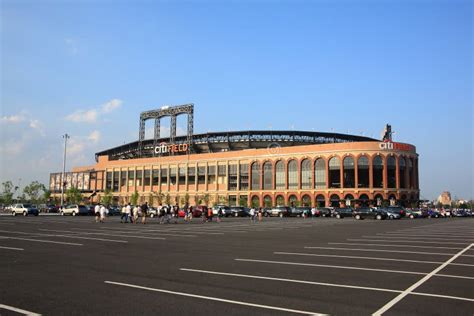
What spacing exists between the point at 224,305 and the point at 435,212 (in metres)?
71.4

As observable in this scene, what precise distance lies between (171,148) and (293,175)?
31.6 meters

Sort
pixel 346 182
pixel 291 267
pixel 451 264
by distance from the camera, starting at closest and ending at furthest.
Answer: pixel 291 267 → pixel 451 264 → pixel 346 182

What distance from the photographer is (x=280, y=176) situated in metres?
100

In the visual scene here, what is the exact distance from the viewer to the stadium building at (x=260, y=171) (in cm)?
9038

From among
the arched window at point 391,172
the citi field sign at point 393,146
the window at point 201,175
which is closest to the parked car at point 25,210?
the window at point 201,175

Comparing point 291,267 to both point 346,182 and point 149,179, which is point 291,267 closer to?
point 346,182

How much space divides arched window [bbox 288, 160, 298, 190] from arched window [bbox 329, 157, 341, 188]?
796cm

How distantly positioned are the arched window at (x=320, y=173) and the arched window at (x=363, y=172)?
732cm

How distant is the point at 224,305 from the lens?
7691mm

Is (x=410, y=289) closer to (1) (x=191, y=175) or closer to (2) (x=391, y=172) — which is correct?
(2) (x=391, y=172)

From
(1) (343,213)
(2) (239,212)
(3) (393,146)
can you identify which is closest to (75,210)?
(2) (239,212)

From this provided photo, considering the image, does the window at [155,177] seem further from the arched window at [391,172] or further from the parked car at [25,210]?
the arched window at [391,172]

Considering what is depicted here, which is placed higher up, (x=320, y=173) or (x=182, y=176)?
(x=182, y=176)

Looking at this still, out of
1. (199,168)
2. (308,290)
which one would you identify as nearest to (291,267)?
(308,290)
